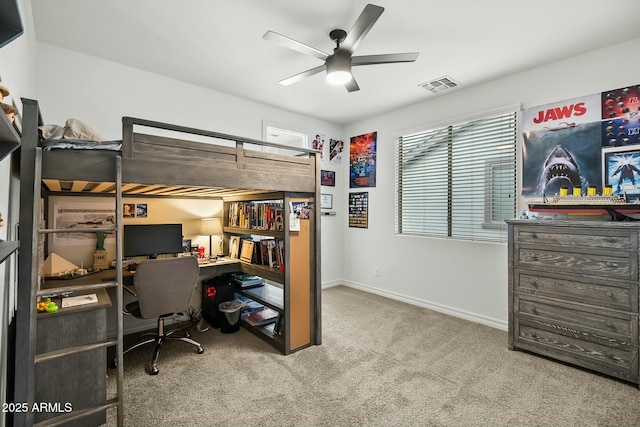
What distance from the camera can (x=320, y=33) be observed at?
2541mm

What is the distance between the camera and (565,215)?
2.70 meters

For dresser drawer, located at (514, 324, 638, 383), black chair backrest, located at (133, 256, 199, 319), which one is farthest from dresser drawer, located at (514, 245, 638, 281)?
black chair backrest, located at (133, 256, 199, 319)

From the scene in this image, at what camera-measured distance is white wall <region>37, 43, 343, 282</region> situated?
9.08 ft

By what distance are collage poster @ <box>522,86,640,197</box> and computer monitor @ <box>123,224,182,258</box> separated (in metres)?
3.68

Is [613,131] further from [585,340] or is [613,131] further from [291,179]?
[291,179]

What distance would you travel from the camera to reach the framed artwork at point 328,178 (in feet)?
16.0

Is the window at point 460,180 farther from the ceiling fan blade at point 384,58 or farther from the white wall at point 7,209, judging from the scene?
the white wall at point 7,209

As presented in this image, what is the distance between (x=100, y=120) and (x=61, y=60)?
1.83 ft

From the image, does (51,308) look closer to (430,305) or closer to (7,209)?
(7,209)

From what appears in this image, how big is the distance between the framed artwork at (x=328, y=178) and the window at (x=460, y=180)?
Answer: 108cm

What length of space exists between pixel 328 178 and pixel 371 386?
3264mm

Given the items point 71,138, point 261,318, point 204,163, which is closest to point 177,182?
point 204,163

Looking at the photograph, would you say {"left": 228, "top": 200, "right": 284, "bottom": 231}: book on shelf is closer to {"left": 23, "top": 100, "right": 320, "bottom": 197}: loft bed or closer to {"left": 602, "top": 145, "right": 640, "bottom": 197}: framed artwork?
{"left": 23, "top": 100, "right": 320, "bottom": 197}: loft bed

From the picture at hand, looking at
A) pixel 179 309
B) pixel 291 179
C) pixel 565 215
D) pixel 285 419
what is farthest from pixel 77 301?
pixel 565 215
